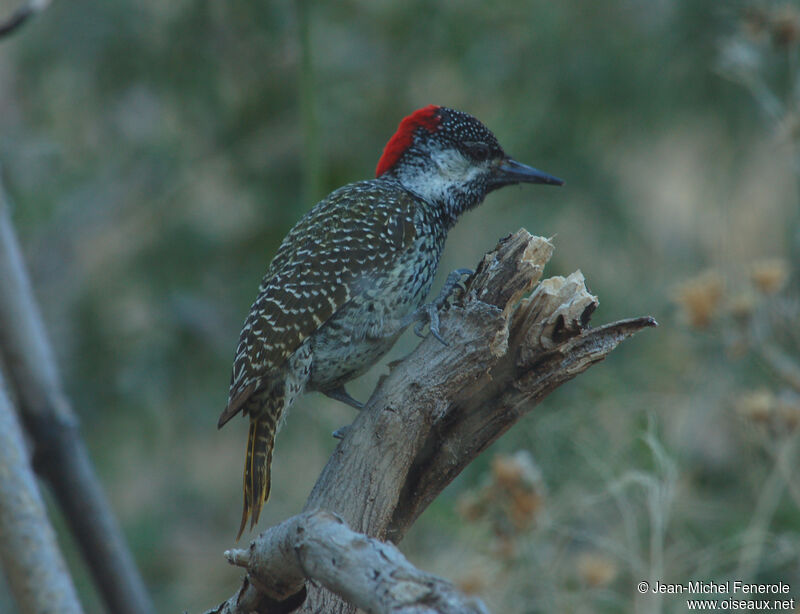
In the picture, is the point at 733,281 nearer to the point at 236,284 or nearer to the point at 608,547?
the point at 608,547

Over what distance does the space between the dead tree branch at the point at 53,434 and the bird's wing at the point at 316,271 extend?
855 millimetres

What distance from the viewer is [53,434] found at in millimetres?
3414

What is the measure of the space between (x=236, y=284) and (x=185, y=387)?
0.70m

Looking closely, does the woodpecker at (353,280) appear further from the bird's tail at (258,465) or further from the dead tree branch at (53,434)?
the dead tree branch at (53,434)

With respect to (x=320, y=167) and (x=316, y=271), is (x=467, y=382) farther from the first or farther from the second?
(x=320, y=167)

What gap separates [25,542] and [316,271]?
3.78 ft

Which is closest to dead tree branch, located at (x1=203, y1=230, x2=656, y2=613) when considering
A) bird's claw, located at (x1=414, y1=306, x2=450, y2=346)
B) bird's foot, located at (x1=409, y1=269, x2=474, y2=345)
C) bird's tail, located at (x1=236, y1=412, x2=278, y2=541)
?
bird's claw, located at (x1=414, y1=306, x2=450, y2=346)

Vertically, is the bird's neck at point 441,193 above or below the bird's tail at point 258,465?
above

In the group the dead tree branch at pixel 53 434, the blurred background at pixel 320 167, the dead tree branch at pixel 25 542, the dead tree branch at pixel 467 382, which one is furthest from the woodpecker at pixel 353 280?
the blurred background at pixel 320 167

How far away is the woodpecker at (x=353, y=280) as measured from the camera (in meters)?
2.89

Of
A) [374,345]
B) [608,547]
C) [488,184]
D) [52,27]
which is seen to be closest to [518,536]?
[608,547]

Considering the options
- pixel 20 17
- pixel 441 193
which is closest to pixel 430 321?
pixel 441 193

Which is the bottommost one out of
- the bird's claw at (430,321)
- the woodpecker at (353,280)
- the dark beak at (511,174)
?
the bird's claw at (430,321)

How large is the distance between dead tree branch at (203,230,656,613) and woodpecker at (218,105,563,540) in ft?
1.14
